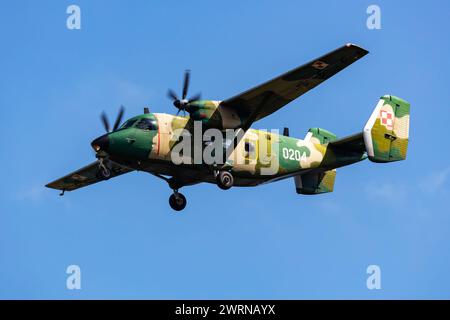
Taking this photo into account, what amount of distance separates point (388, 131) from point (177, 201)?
8042mm

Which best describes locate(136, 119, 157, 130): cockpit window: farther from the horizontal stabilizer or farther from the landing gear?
the horizontal stabilizer

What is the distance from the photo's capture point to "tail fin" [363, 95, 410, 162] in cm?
3009

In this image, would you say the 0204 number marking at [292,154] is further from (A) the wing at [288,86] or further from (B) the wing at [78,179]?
(B) the wing at [78,179]

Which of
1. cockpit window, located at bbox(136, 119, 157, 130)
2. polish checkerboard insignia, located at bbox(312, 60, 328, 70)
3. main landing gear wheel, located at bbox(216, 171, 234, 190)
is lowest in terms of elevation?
main landing gear wheel, located at bbox(216, 171, 234, 190)

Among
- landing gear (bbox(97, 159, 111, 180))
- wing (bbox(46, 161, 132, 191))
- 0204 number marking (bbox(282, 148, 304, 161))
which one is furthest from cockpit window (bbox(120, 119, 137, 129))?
0204 number marking (bbox(282, 148, 304, 161))

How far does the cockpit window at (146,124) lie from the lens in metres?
26.9

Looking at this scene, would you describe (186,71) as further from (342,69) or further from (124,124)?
(342,69)

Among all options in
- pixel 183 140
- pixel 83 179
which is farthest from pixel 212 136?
pixel 83 179

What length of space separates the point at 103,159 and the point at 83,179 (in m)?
5.72

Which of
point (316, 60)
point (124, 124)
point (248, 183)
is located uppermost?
point (316, 60)

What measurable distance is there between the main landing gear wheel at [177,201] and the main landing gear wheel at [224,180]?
183cm

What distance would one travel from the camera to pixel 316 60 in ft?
86.3

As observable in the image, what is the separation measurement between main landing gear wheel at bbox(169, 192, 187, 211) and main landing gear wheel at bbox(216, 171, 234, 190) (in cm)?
183

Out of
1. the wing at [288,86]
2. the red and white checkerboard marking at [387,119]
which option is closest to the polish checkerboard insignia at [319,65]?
the wing at [288,86]
